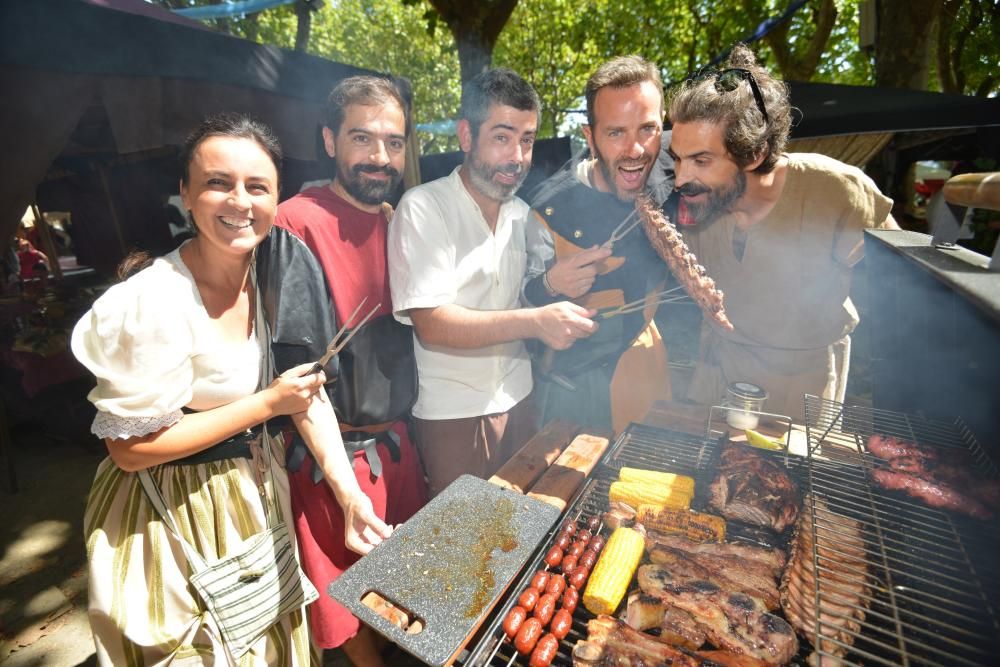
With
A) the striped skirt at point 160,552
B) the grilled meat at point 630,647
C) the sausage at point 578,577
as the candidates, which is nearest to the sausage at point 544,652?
the grilled meat at point 630,647

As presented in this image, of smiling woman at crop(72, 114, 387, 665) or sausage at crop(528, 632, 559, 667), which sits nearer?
sausage at crop(528, 632, 559, 667)

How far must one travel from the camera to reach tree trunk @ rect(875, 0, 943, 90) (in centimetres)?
923

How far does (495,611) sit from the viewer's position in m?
1.76

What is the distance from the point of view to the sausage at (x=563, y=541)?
198 cm

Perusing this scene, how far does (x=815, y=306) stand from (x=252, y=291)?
3581 millimetres

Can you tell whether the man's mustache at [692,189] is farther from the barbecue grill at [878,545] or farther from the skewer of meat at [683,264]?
the barbecue grill at [878,545]

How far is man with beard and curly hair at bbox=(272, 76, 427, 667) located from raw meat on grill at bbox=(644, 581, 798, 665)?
1759mm

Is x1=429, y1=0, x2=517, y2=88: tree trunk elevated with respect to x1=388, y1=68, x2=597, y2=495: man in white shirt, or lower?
elevated

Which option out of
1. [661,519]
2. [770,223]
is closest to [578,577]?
[661,519]

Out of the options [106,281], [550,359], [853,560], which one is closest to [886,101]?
[550,359]

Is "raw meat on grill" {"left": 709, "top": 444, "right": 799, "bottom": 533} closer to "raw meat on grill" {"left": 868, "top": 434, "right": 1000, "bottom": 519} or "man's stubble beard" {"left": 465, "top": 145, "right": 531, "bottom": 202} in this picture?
"raw meat on grill" {"left": 868, "top": 434, "right": 1000, "bottom": 519}

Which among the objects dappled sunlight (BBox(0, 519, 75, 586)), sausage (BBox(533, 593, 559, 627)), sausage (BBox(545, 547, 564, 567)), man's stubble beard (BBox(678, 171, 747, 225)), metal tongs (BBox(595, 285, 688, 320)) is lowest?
dappled sunlight (BBox(0, 519, 75, 586))

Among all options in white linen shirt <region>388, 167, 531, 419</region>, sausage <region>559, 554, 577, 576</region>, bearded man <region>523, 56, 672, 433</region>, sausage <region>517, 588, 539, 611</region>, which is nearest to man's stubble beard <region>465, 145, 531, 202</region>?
white linen shirt <region>388, 167, 531, 419</region>

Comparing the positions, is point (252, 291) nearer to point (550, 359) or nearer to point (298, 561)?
point (298, 561)
